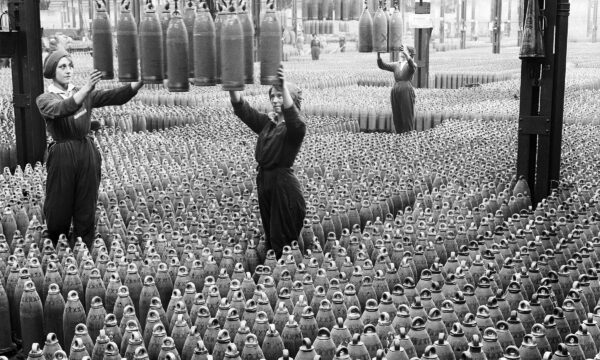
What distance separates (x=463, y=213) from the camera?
5789mm

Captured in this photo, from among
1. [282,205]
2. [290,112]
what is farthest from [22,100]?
[290,112]

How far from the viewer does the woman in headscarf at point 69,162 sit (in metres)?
5.17

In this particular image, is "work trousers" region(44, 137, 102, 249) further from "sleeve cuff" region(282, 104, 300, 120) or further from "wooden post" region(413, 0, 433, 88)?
"wooden post" region(413, 0, 433, 88)

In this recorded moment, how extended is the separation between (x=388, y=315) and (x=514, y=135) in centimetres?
688

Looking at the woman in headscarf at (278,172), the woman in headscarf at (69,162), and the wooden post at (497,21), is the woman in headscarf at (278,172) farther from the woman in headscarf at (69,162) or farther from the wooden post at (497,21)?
the wooden post at (497,21)

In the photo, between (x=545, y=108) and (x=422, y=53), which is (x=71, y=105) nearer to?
(x=545, y=108)

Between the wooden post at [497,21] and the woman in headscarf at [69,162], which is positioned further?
the wooden post at [497,21]

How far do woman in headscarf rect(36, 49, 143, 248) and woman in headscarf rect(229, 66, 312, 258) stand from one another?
0.90m

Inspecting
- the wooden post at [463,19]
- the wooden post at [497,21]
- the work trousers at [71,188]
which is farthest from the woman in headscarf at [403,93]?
the wooden post at [463,19]

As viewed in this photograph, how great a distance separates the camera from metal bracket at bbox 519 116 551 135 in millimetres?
6844

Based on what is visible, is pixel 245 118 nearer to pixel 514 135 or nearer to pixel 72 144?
pixel 72 144

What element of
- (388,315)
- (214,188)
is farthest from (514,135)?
(388,315)

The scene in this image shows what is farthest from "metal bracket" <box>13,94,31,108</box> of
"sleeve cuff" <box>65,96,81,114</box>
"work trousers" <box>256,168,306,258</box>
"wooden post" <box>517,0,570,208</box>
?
"wooden post" <box>517,0,570,208</box>

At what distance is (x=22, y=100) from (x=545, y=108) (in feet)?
16.9
